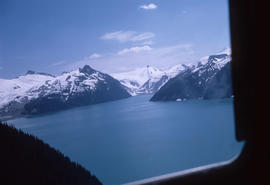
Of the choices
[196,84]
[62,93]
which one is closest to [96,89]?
[62,93]

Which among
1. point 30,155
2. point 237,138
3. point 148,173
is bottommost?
point 148,173

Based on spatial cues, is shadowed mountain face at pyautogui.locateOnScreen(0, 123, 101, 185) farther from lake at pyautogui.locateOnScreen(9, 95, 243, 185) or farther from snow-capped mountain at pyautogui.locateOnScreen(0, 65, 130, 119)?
snow-capped mountain at pyautogui.locateOnScreen(0, 65, 130, 119)

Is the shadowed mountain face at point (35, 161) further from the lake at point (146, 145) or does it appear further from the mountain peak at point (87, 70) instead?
the mountain peak at point (87, 70)

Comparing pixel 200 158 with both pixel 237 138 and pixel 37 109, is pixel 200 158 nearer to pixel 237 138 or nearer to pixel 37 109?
pixel 237 138

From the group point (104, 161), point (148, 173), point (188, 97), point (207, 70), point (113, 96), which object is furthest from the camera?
point (113, 96)

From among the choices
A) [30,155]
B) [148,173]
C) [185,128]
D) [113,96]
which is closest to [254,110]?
[30,155]

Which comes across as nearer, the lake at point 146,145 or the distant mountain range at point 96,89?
the lake at point 146,145

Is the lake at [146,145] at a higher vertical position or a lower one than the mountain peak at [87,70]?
lower

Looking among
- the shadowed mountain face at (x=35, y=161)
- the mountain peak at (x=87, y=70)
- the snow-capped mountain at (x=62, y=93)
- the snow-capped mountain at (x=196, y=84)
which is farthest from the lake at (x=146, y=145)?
the mountain peak at (x=87, y=70)

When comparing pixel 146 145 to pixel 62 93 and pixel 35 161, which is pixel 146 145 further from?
pixel 62 93
